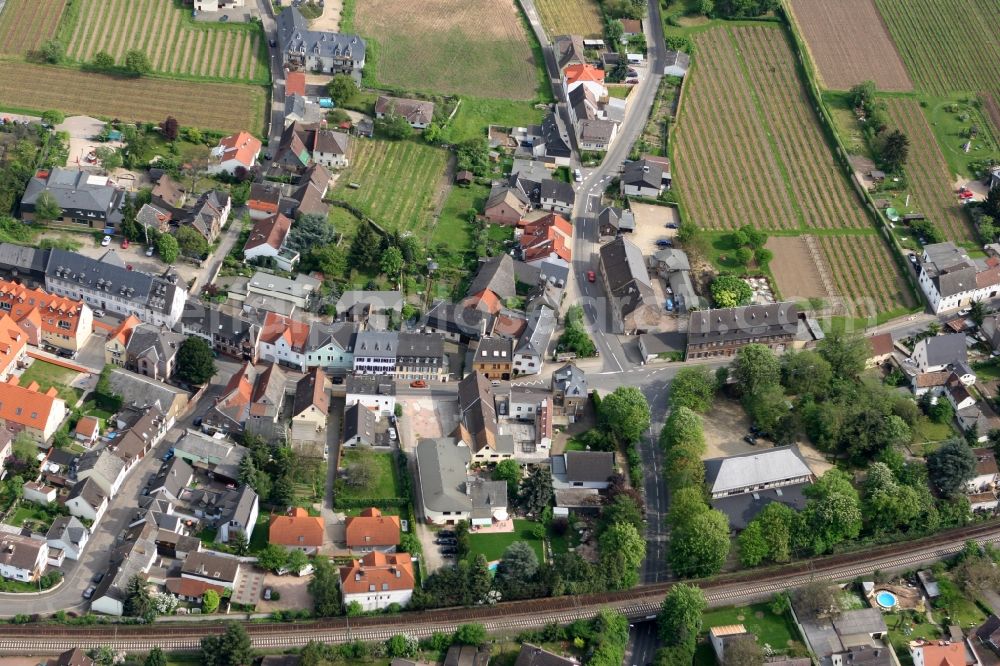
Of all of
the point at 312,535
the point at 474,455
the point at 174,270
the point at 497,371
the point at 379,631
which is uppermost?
the point at 174,270

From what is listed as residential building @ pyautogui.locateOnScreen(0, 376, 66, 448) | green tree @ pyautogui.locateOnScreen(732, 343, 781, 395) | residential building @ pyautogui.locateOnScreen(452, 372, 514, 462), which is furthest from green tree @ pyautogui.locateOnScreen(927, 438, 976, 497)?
residential building @ pyautogui.locateOnScreen(0, 376, 66, 448)

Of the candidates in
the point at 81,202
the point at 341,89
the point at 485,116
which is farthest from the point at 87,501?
the point at 485,116

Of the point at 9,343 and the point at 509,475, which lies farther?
the point at 9,343

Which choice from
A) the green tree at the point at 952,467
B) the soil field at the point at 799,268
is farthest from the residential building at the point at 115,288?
the green tree at the point at 952,467

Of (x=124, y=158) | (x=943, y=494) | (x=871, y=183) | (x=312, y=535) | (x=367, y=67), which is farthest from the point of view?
(x=367, y=67)

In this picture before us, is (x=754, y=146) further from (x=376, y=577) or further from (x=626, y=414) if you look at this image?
(x=376, y=577)

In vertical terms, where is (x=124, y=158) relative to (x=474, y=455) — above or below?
above

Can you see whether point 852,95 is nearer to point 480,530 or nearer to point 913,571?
point 913,571

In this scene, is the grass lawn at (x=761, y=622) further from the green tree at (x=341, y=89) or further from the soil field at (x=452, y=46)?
the green tree at (x=341, y=89)

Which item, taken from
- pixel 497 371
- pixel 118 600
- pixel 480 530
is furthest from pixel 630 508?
pixel 118 600
